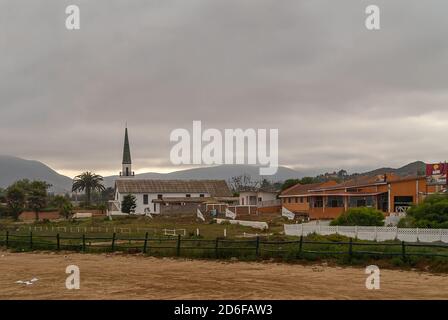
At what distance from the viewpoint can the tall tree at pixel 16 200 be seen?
7881 cm

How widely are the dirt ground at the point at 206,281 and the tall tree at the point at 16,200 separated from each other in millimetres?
57471

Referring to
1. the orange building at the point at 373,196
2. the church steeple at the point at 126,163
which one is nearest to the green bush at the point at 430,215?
the orange building at the point at 373,196

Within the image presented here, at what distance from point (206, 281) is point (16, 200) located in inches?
2703

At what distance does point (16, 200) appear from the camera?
79750 mm

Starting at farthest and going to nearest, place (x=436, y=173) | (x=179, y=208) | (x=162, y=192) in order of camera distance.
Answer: (x=162, y=192)
(x=179, y=208)
(x=436, y=173)

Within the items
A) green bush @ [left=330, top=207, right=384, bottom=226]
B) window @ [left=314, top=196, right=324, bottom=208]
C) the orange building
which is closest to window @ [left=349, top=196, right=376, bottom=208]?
the orange building

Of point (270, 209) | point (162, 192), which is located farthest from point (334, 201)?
point (162, 192)

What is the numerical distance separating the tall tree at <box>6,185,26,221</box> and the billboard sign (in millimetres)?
58258

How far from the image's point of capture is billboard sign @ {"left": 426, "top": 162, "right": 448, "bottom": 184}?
49.3 metres

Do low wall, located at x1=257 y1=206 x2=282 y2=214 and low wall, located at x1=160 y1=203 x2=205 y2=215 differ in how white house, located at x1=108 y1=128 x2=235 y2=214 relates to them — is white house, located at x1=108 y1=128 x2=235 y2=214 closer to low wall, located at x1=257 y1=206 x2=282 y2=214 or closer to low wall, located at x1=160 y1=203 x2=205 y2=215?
low wall, located at x1=160 y1=203 x2=205 y2=215

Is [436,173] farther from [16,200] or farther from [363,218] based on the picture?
[16,200]
